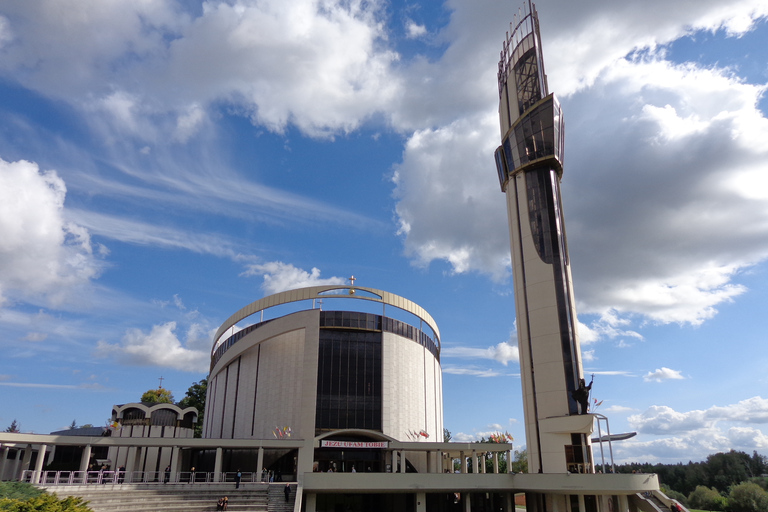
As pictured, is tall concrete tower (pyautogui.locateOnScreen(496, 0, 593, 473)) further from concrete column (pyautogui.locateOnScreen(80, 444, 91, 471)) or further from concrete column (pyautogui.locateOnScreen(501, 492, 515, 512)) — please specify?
concrete column (pyautogui.locateOnScreen(80, 444, 91, 471))

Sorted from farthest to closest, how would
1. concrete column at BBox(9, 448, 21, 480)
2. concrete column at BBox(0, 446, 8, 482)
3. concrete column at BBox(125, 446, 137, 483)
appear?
concrete column at BBox(125, 446, 137, 483) < concrete column at BBox(9, 448, 21, 480) < concrete column at BBox(0, 446, 8, 482)

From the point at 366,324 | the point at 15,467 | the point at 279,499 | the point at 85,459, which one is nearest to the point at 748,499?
the point at 366,324

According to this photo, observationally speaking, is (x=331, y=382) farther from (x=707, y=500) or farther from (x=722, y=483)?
(x=722, y=483)

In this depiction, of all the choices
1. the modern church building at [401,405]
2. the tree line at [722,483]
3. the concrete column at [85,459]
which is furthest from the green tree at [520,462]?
the concrete column at [85,459]

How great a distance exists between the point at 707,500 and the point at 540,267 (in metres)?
62.6

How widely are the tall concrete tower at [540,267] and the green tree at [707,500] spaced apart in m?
56.1

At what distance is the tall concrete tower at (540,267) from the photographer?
3716 centimetres

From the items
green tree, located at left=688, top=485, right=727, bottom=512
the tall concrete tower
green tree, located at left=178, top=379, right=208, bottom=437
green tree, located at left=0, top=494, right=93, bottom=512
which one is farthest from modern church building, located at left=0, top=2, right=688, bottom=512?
green tree, located at left=688, top=485, right=727, bottom=512

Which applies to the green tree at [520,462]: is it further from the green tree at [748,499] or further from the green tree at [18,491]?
the green tree at [18,491]

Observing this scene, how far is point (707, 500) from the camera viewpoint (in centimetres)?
7825

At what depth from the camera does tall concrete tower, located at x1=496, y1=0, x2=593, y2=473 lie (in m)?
37.2

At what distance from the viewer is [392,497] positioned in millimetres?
40250

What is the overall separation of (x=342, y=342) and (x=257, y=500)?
64.1 feet

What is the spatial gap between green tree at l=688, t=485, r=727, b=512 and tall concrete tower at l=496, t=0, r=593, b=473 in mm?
56075
